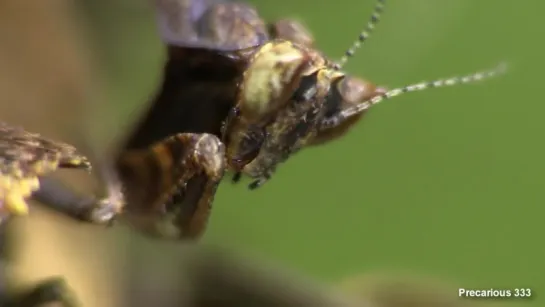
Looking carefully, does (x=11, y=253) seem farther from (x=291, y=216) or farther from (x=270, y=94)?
(x=291, y=216)

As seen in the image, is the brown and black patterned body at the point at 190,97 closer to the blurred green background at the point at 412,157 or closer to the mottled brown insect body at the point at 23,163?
the mottled brown insect body at the point at 23,163

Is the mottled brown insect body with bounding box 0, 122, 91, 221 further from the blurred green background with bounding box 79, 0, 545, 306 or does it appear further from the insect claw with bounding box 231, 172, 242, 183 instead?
the blurred green background with bounding box 79, 0, 545, 306

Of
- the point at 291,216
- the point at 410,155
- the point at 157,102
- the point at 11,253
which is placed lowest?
the point at 11,253

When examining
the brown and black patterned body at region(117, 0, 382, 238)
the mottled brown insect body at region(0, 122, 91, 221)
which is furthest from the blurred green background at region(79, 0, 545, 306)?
the mottled brown insect body at region(0, 122, 91, 221)

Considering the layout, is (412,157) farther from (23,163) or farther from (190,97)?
(23,163)

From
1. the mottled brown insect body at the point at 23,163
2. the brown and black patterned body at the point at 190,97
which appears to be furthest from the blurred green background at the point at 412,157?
the mottled brown insect body at the point at 23,163

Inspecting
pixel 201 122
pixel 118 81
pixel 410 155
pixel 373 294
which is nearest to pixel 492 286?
pixel 373 294
